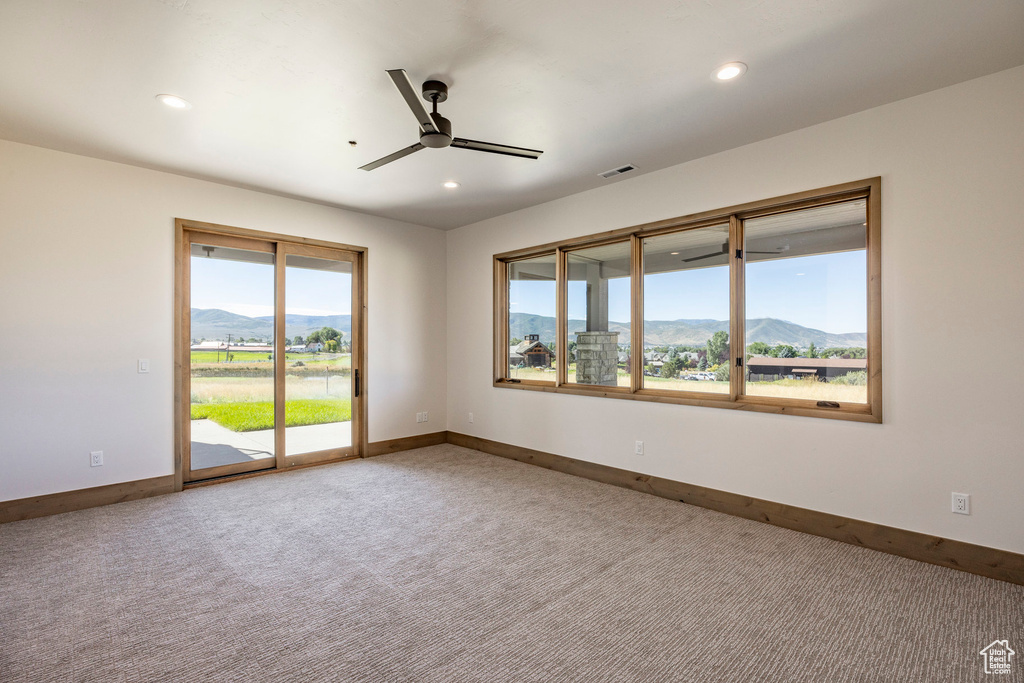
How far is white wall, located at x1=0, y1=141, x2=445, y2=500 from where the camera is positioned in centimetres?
359

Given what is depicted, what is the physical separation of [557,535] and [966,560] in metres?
2.35

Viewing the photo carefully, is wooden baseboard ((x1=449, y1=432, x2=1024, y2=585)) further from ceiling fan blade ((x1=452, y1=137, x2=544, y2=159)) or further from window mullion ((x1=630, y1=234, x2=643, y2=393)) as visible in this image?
ceiling fan blade ((x1=452, y1=137, x2=544, y2=159))

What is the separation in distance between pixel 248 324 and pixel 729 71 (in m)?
4.68

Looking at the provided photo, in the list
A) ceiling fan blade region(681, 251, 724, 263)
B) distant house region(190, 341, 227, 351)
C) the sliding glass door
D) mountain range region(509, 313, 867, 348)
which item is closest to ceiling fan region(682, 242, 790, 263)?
ceiling fan blade region(681, 251, 724, 263)

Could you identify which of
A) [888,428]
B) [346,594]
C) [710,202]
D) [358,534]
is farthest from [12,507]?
[888,428]

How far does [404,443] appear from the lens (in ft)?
19.3

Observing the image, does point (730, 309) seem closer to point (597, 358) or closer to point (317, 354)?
point (597, 358)

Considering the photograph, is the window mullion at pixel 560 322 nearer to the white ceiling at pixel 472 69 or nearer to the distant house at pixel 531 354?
the distant house at pixel 531 354

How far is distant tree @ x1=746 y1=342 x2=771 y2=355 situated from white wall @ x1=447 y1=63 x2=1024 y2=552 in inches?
20.8

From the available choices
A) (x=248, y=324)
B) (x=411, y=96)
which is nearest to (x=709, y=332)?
(x=411, y=96)

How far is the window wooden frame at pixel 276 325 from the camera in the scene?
4.30 m

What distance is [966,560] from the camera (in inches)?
107

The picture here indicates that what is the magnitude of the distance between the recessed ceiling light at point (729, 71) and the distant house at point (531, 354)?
10.5ft

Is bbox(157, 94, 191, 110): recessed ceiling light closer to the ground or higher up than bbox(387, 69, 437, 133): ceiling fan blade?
higher up
